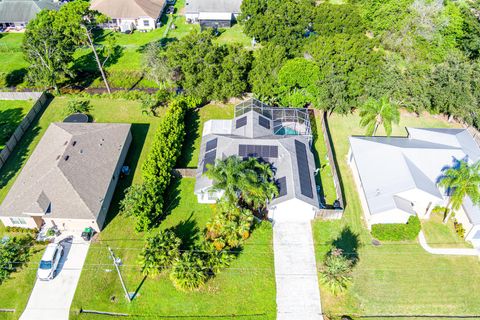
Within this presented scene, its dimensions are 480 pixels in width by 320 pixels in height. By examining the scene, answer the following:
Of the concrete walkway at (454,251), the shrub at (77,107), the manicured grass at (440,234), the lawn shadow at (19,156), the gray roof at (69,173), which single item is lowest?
the concrete walkway at (454,251)

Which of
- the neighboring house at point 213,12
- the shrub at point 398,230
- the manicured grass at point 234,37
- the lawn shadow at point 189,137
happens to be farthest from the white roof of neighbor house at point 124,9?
the shrub at point 398,230

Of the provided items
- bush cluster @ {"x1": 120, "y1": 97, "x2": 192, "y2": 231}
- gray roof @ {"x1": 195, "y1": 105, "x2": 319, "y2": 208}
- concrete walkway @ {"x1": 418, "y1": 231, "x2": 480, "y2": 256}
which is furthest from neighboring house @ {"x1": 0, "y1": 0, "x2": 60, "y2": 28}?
concrete walkway @ {"x1": 418, "y1": 231, "x2": 480, "y2": 256}

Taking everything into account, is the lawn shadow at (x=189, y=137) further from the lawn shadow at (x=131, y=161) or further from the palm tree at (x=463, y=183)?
the palm tree at (x=463, y=183)

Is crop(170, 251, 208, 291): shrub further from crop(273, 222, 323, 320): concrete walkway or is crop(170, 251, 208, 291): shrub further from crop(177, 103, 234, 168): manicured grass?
crop(177, 103, 234, 168): manicured grass

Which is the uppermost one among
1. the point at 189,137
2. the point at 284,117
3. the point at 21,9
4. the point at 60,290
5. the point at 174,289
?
the point at 21,9

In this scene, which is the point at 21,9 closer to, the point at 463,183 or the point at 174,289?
the point at 174,289

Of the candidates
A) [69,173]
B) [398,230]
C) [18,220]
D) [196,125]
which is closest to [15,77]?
[69,173]
